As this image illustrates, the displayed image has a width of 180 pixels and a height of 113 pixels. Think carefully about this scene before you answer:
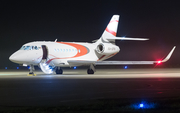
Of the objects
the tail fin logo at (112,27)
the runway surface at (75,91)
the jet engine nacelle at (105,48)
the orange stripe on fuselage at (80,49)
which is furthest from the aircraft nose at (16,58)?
the tail fin logo at (112,27)

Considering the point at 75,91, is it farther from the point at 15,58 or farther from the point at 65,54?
the point at 65,54

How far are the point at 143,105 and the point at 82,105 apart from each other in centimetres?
194

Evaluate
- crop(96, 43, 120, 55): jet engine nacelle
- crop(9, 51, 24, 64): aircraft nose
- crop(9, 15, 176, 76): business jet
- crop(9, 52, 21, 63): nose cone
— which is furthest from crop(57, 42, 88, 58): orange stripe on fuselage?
crop(9, 52, 21, 63): nose cone

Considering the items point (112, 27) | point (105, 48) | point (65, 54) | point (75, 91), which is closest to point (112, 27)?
point (112, 27)

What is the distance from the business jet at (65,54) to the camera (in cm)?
2905

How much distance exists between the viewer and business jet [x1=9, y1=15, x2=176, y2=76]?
29.0m

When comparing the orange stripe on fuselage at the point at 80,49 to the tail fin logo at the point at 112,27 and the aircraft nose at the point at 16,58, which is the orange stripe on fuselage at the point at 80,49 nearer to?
the tail fin logo at the point at 112,27

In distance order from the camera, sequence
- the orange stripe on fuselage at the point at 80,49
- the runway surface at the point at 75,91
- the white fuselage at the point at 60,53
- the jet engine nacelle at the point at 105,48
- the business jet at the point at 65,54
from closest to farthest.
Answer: the runway surface at the point at 75,91 → the white fuselage at the point at 60,53 → the business jet at the point at 65,54 → the orange stripe on fuselage at the point at 80,49 → the jet engine nacelle at the point at 105,48

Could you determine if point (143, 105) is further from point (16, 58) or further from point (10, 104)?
point (16, 58)

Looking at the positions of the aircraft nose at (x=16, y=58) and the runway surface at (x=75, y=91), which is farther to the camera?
the aircraft nose at (x=16, y=58)

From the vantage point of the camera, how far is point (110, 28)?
36531mm

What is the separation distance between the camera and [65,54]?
31.8 meters

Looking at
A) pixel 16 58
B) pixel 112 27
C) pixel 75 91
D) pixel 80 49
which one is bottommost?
pixel 80 49

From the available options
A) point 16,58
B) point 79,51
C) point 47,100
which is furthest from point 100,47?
point 47,100
